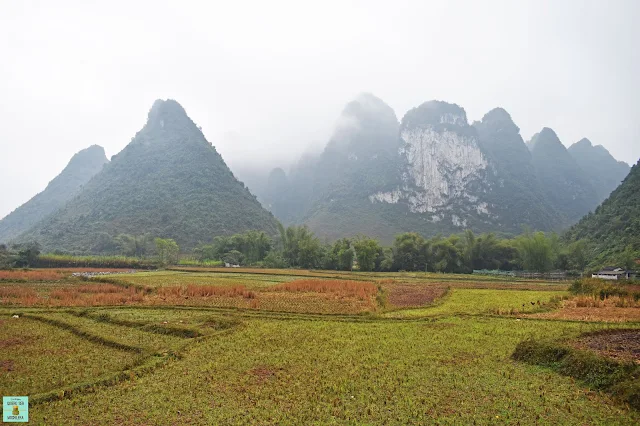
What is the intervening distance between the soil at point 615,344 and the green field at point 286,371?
0.77 meters

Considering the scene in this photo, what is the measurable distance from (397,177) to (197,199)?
223ft

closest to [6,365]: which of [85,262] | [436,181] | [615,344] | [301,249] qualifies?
[615,344]

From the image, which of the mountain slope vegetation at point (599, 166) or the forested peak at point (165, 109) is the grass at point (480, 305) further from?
the mountain slope vegetation at point (599, 166)

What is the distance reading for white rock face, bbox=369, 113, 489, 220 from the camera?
416ft

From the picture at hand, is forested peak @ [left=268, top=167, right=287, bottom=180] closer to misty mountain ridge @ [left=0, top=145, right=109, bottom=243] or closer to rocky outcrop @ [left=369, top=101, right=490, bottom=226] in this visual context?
rocky outcrop @ [left=369, top=101, right=490, bottom=226]

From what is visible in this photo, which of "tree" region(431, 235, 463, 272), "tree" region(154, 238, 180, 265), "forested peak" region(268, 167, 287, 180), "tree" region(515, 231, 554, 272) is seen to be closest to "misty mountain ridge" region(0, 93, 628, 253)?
"forested peak" region(268, 167, 287, 180)

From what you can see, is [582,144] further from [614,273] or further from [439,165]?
[614,273]

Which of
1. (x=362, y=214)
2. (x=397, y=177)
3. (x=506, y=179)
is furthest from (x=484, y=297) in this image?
(x=506, y=179)

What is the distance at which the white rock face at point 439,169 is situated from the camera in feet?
416

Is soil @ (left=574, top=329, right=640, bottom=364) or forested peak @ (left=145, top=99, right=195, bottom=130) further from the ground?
forested peak @ (left=145, top=99, right=195, bottom=130)

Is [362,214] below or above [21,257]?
above

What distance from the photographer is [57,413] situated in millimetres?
7453

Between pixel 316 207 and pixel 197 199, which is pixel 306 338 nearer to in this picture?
pixel 197 199

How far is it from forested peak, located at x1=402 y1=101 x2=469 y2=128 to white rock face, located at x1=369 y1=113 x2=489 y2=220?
44 centimetres
